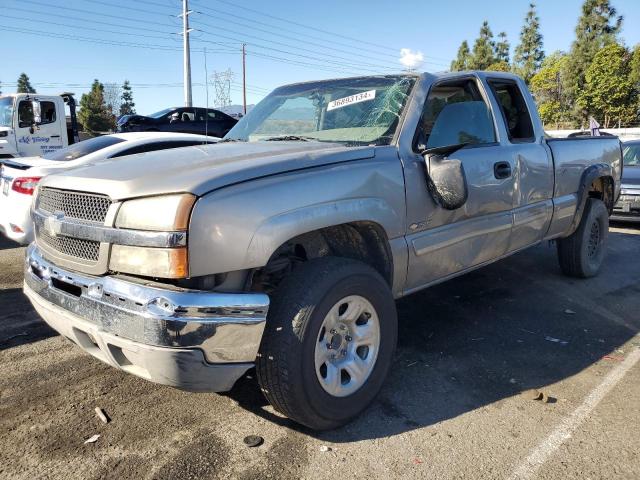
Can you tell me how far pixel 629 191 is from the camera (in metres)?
8.82

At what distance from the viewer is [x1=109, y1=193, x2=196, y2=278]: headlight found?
2.19 m

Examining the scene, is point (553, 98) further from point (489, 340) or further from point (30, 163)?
point (489, 340)

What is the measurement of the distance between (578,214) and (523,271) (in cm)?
111

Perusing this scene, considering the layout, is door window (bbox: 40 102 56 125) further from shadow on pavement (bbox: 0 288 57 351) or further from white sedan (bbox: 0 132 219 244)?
shadow on pavement (bbox: 0 288 57 351)

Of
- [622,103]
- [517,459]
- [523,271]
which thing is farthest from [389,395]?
[622,103]

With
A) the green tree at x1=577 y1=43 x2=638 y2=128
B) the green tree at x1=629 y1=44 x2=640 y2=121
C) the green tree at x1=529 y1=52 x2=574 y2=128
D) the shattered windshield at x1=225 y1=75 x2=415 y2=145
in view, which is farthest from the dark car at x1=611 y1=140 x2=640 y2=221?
the green tree at x1=529 y1=52 x2=574 y2=128

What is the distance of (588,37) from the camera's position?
44.8 m

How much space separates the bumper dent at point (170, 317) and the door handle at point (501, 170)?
223 cm

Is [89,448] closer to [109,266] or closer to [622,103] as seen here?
[109,266]

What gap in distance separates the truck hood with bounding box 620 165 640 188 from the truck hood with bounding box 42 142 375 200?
7.72 m

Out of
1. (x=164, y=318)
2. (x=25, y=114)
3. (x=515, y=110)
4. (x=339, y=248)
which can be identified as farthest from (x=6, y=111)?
(x=164, y=318)

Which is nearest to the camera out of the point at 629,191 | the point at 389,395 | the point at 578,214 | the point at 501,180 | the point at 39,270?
the point at 39,270

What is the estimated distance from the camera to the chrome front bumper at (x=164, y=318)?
85.0 inches

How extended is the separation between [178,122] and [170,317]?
1589 centimetres
